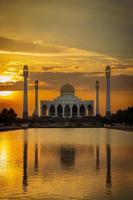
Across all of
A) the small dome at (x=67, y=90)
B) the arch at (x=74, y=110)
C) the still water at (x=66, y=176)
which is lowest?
the still water at (x=66, y=176)

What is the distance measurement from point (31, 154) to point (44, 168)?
17.4ft

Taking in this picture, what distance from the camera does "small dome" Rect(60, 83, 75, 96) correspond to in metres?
124

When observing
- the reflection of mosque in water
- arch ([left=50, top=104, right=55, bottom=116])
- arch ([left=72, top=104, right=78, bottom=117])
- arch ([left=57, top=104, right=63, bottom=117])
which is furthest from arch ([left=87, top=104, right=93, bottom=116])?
the reflection of mosque in water

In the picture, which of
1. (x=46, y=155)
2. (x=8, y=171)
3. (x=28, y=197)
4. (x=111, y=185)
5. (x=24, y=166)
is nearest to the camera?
(x=28, y=197)

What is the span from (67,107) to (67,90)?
4.54m

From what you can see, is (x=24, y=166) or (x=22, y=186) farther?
(x=24, y=166)

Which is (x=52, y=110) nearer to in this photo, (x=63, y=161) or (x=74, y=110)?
(x=74, y=110)

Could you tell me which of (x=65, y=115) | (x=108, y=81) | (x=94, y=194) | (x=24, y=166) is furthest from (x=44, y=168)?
(x=65, y=115)

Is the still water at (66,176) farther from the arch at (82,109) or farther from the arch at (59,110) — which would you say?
the arch at (82,109)

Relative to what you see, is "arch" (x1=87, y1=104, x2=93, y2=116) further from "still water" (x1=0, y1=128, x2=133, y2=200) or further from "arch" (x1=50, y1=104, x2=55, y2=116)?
"still water" (x1=0, y1=128, x2=133, y2=200)

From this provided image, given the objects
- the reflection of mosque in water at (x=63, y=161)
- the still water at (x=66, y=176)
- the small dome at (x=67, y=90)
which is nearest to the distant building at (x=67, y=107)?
the small dome at (x=67, y=90)

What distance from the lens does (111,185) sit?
1264 cm

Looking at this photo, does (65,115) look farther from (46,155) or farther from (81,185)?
(81,185)

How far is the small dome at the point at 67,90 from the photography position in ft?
407
